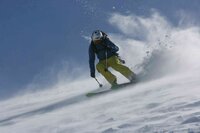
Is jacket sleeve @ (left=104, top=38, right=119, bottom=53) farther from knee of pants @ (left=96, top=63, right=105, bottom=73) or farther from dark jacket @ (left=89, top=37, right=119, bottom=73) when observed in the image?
knee of pants @ (left=96, top=63, right=105, bottom=73)

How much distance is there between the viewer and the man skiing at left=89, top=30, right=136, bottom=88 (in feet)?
46.4

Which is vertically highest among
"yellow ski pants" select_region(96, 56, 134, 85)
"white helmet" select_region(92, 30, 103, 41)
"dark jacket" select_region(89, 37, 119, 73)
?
"white helmet" select_region(92, 30, 103, 41)

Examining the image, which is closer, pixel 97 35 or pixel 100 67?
pixel 97 35

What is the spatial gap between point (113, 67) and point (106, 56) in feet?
1.37

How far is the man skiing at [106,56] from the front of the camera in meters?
14.1

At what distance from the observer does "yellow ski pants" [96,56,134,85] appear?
1414 cm

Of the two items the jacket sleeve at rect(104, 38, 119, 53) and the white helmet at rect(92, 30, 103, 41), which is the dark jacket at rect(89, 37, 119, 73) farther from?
the white helmet at rect(92, 30, 103, 41)

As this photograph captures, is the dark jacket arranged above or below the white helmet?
below

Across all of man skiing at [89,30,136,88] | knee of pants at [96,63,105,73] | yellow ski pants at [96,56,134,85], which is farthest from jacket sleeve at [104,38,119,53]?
knee of pants at [96,63,105,73]

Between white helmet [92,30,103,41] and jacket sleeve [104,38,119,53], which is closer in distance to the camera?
white helmet [92,30,103,41]

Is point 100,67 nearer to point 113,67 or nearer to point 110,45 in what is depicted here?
point 113,67

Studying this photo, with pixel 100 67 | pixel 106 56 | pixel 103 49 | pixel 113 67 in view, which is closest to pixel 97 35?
pixel 103 49

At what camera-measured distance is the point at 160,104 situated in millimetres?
7863

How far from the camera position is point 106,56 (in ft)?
46.9
